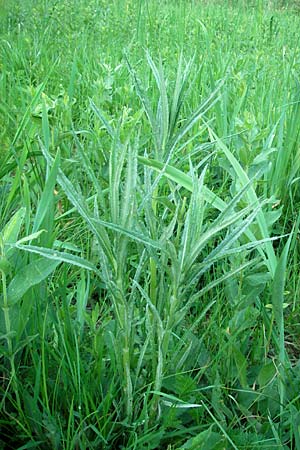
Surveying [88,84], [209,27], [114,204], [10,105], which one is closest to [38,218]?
[114,204]

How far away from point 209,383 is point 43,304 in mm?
376

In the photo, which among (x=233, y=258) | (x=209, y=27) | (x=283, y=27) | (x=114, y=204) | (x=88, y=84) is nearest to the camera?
(x=114, y=204)

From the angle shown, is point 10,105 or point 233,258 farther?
point 10,105

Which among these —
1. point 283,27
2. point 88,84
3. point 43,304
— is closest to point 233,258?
point 43,304

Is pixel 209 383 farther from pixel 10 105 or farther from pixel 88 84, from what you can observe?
pixel 88 84

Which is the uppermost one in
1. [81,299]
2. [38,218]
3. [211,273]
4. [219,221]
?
[219,221]

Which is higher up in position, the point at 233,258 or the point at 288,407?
the point at 233,258

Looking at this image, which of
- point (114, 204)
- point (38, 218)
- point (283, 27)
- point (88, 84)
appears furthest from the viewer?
point (283, 27)

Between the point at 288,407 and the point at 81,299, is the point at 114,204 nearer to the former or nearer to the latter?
the point at 81,299

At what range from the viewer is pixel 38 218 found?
1.21 metres

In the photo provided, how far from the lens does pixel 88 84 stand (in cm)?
281

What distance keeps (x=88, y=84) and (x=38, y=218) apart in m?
1.73

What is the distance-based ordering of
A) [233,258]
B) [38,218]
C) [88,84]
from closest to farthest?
[38,218], [233,258], [88,84]

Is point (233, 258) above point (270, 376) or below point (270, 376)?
above
